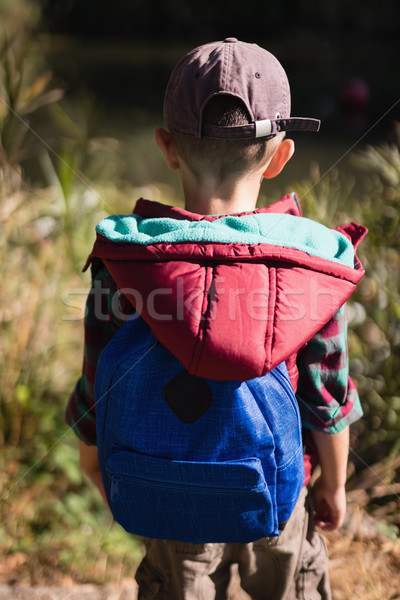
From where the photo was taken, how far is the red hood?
0.90 metres

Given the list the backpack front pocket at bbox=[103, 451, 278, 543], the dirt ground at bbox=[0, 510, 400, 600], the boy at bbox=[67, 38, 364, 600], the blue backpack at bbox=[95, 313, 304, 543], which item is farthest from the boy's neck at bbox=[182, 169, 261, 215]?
the dirt ground at bbox=[0, 510, 400, 600]

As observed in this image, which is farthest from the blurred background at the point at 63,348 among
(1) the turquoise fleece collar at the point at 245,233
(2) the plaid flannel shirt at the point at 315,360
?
(1) the turquoise fleece collar at the point at 245,233

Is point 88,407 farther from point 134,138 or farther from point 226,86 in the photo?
point 134,138

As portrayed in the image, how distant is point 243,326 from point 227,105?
0.40 metres

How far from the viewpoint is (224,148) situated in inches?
40.9

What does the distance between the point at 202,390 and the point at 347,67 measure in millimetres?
17797

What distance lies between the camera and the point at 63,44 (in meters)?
19.4

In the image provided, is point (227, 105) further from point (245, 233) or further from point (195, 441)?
point (195, 441)

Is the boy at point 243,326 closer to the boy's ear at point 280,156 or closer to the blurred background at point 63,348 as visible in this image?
the boy's ear at point 280,156

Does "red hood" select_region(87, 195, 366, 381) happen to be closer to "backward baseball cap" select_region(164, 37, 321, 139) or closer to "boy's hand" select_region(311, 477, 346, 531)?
"backward baseball cap" select_region(164, 37, 321, 139)

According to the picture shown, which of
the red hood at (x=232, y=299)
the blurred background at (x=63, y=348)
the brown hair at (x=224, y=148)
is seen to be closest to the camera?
the red hood at (x=232, y=299)

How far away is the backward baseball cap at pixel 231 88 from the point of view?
0.98 meters

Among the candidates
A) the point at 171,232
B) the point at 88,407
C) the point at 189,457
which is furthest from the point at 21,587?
the point at 171,232

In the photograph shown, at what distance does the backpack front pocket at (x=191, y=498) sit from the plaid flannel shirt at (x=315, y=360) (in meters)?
0.21
